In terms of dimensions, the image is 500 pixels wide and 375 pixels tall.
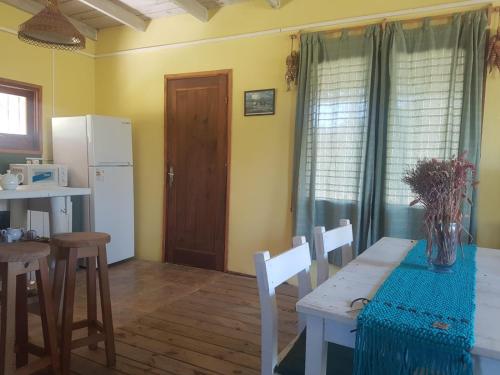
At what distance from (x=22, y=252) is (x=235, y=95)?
2.43 m

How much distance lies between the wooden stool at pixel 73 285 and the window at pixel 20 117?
85.5 inches

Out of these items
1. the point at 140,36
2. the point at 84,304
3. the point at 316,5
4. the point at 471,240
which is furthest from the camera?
the point at 140,36

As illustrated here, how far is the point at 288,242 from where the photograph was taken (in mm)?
3402

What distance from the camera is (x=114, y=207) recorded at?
12.4 ft

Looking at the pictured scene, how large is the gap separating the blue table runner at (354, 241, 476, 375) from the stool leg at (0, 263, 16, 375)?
1.40 meters

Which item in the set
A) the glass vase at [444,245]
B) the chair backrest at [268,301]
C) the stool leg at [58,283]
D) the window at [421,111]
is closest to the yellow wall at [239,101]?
the window at [421,111]

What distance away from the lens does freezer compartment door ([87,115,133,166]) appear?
3.53 meters

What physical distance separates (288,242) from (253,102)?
1345 mm

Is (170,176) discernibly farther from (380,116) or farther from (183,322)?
(380,116)

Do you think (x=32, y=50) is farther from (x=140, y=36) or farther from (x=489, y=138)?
(x=489, y=138)

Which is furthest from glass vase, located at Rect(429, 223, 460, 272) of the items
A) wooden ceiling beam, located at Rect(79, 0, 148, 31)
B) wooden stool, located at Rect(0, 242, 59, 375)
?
wooden ceiling beam, located at Rect(79, 0, 148, 31)

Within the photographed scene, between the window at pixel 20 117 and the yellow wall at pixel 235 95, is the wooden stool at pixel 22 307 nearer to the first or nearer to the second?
the yellow wall at pixel 235 95

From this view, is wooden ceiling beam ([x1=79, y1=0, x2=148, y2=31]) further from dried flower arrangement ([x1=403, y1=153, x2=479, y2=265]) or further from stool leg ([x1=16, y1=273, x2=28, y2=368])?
dried flower arrangement ([x1=403, y1=153, x2=479, y2=265])

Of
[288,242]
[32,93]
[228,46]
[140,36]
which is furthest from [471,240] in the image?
[32,93]
